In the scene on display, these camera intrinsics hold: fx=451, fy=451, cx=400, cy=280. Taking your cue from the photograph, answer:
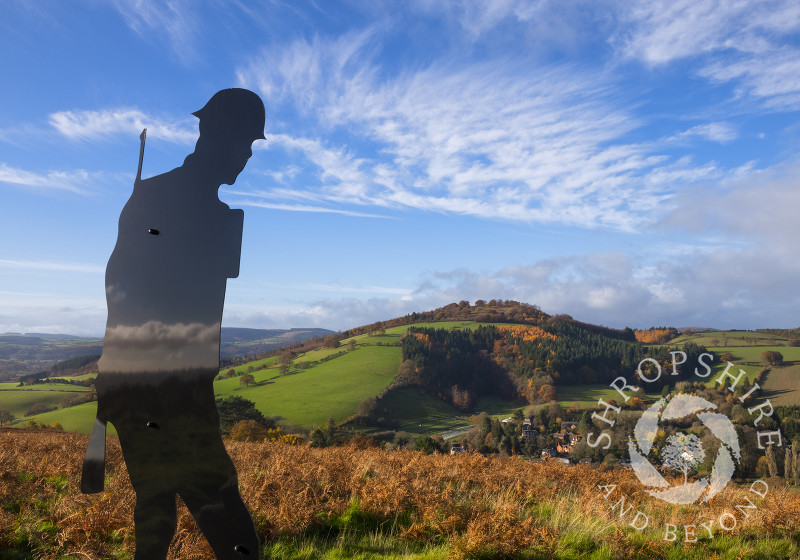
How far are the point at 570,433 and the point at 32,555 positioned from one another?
48.5 metres

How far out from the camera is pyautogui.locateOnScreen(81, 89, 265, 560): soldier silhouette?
160 inches

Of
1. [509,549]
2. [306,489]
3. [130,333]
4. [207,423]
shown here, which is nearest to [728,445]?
[509,549]

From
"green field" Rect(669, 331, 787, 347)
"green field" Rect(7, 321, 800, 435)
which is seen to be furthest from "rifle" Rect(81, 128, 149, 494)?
"green field" Rect(669, 331, 787, 347)

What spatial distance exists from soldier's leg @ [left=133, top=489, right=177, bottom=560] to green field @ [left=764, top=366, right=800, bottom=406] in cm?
6605

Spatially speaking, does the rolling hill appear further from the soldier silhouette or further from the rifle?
the soldier silhouette

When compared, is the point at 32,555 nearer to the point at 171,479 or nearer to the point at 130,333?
the point at 171,479

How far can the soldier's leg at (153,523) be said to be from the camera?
13.3ft

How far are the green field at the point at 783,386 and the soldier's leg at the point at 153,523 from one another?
66.1 metres

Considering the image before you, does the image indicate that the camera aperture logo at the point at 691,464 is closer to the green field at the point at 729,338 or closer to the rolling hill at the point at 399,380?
the rolling hill at the point at 399,380

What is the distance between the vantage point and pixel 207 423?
414cm

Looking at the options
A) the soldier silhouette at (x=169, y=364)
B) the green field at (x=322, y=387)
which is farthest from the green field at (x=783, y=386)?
the soldier silhouette at (x=169, y=364)

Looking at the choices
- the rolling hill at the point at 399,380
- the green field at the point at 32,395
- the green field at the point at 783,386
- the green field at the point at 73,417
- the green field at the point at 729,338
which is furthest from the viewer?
the green field at the point at 729,338

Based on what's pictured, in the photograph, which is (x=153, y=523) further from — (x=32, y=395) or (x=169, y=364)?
(x=32, y=395)

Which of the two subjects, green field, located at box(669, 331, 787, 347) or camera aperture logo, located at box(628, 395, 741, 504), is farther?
green field, located at box(669, 331, 787, 347)
